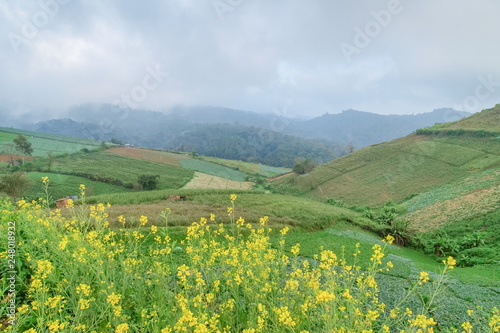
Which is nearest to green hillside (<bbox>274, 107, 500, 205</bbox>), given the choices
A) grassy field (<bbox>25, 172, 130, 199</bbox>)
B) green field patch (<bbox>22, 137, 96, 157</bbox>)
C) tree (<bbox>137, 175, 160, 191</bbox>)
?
tree (<bbox>137, 175, 160, 191</bbox>)

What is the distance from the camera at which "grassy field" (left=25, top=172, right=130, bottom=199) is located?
43.9 m

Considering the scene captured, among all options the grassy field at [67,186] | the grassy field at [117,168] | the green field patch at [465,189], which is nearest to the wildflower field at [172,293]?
the green field patch at [465,189]

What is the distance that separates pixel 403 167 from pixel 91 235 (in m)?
56.1

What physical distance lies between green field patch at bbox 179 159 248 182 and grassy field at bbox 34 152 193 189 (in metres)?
6.03

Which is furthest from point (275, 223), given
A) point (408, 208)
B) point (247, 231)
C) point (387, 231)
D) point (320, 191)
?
point (320, 191)

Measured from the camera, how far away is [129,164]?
68.3 m

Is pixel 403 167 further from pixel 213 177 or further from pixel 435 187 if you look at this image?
pixel 213 177

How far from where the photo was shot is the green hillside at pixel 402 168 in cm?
4259

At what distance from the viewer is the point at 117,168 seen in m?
61.8

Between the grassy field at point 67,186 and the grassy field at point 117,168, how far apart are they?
214cm

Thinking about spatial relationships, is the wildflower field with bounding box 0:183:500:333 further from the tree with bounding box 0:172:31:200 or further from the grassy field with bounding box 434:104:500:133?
the grassy field with bounding box 434:104:500:133

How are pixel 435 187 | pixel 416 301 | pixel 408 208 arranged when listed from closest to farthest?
pixel 416 301
pixel 408 208
pixel 435 187

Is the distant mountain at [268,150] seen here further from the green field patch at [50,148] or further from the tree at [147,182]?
the tree at [147,182]

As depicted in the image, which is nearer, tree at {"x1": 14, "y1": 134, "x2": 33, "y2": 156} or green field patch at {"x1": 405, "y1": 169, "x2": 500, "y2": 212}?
green field patch at {"x1": 405, "y1": 169, "x2": 500, "y2": 212}
